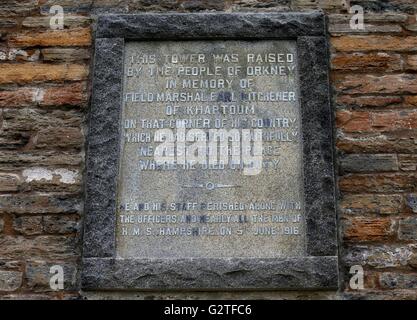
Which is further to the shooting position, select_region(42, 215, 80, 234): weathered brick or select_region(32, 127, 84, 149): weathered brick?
select_region(32, 127, 84, 149): weathered brick

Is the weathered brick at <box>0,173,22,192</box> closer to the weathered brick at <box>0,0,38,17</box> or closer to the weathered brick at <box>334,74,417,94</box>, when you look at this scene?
the weathered brick at <box>0,0,38,17</box>

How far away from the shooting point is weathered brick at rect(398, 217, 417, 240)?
139 inches

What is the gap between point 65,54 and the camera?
3.89 metres

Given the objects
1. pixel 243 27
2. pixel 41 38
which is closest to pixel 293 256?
pixel 243 27

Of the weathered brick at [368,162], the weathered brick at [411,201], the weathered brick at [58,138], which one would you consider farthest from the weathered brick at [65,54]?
the weathered brick at [411,201]

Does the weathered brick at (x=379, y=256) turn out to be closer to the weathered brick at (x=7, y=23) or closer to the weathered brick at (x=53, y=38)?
the weathered brick at (x=53, y=38)

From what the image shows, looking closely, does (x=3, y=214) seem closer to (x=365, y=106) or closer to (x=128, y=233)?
(x=128, y=233)

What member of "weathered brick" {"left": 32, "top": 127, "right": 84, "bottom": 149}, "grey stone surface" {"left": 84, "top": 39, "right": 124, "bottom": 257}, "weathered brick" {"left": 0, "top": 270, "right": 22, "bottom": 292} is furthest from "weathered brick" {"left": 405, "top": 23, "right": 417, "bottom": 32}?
"weathered brick" {"left": 0, "top": 270, "right": 22, "bottom": 292}

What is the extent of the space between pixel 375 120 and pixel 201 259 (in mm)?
1204

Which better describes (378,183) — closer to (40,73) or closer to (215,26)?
(215,26)

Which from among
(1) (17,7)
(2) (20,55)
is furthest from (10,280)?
(1) (17,7)

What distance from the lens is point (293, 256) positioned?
3475 millimetres

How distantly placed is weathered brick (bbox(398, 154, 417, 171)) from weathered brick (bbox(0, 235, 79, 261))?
1.75 meters

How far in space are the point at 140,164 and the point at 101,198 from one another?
271 mm
